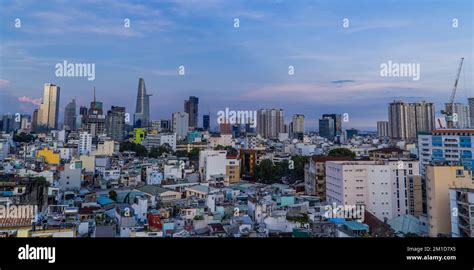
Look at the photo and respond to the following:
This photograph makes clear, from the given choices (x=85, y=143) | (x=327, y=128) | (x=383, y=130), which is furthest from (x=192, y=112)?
(x=383, y=130)

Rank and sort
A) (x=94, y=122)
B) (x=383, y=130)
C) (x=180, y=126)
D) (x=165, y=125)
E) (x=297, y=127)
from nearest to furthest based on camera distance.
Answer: (x=383, y=130), (x=94, y=122), (x=297, y=127), (x=180, y=126), (x=165, y=125)

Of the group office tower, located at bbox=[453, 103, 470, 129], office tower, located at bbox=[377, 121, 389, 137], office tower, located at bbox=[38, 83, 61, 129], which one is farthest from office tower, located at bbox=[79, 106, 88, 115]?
office tower, located at bbox=[453, 103, 470, 129]

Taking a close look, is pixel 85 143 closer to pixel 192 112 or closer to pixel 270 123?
pixel 192 112

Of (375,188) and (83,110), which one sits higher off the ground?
(83,110)

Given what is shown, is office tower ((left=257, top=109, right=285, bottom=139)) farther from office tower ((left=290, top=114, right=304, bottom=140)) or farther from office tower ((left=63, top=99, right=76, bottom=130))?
office tower ((left=63, top=99, right=76, bottom=130))
